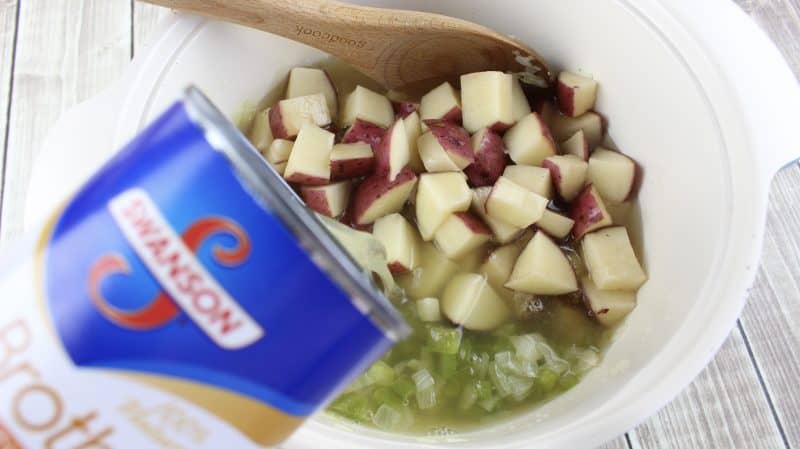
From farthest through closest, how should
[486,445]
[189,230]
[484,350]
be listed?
[484,350] → [486,445] → [189,230]

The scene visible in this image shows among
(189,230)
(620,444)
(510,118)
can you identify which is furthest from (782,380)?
(189,230)

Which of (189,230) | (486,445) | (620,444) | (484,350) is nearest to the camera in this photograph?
(189,230)

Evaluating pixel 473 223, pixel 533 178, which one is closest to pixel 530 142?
pixel 533 178

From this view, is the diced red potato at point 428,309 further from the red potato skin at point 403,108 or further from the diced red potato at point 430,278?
the red potato skin at point 403,108

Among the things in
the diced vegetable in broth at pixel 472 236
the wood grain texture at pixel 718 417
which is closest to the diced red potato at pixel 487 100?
the diced vegetable in broth at pixel 472 236

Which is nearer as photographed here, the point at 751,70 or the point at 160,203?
the point at 160,203

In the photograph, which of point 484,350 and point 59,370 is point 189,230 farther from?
point 484,350

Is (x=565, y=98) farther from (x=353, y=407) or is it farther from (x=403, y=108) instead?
(x=353, y=407)
